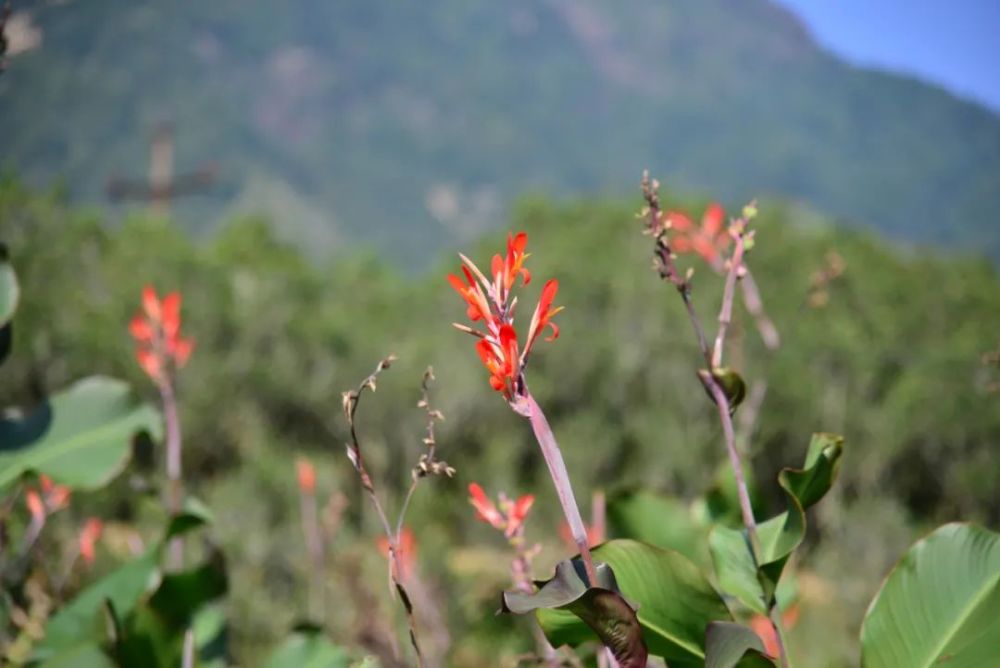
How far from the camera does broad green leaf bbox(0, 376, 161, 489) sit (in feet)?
6.71

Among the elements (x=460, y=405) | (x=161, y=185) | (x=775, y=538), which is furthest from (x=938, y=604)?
(x=161, y=185)

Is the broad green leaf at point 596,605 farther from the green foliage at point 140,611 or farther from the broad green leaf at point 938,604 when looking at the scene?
the green foliage at point 140,611

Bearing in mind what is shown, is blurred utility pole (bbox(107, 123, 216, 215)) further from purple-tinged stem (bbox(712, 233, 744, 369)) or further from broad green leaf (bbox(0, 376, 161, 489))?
purple-tinged stem (bbox(712, 233, 744, 369))

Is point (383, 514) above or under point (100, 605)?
above

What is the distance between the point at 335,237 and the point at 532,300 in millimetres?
163599

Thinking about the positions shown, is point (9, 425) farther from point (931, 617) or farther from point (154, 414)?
point (931, 617)

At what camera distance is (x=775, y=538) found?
1.34 metres

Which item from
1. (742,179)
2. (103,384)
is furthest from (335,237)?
(103,384)

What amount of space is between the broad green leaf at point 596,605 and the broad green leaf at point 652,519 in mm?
724

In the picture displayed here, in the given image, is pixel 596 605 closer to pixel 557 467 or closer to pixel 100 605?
pixel 557 467

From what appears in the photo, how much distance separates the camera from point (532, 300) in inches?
551

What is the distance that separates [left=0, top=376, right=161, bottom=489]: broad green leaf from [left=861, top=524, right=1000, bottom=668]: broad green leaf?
1.42m

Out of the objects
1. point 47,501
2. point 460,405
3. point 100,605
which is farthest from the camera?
point 460,405

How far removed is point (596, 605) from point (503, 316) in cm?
30
